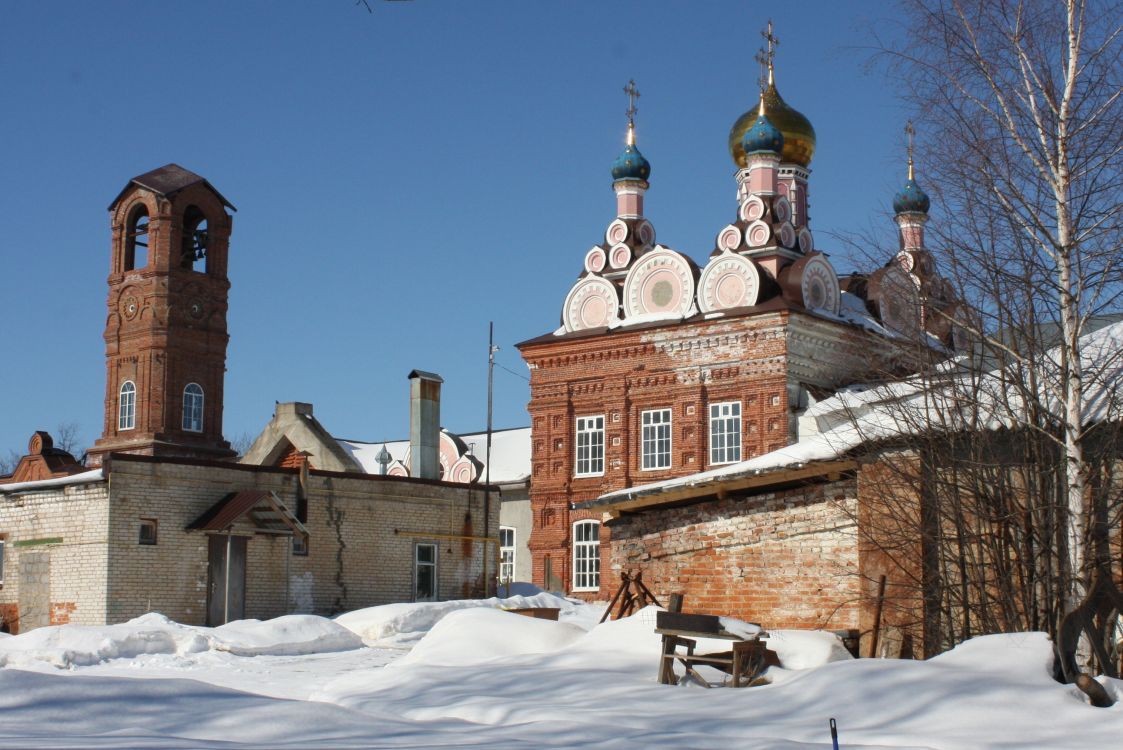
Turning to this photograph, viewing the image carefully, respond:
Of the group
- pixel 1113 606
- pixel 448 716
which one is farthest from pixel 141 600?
pixel 1113 606

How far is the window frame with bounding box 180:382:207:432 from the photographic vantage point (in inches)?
1471

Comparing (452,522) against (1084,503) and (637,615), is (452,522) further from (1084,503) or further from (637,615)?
(1084,503)

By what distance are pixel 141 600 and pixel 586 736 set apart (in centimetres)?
1466

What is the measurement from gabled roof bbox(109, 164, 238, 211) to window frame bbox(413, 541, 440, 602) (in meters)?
14.8

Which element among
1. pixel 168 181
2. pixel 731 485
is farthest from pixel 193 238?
pixel 731 485

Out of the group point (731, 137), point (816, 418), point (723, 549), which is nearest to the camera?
point (723, 549)

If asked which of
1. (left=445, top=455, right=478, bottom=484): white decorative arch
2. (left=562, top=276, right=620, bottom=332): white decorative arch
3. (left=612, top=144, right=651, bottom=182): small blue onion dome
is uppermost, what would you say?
(left=612, top=144, right=651, bottom=182): small blue onion dome

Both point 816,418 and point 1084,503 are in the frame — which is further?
point 816,418

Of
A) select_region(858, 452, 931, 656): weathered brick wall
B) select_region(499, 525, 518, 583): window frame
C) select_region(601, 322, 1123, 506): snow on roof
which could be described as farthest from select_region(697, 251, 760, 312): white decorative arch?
select_region(858, 452, 931, 656): weathered brick wall

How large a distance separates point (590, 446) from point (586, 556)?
97.6 inches

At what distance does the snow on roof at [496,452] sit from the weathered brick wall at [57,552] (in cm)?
1377

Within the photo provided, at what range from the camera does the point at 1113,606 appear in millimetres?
9977

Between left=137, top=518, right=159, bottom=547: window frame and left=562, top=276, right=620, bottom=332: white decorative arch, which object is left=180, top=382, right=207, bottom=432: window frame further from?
left=137, top=518, right=159, bottom=547: window frame

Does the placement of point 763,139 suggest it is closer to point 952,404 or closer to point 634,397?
point 634,397
